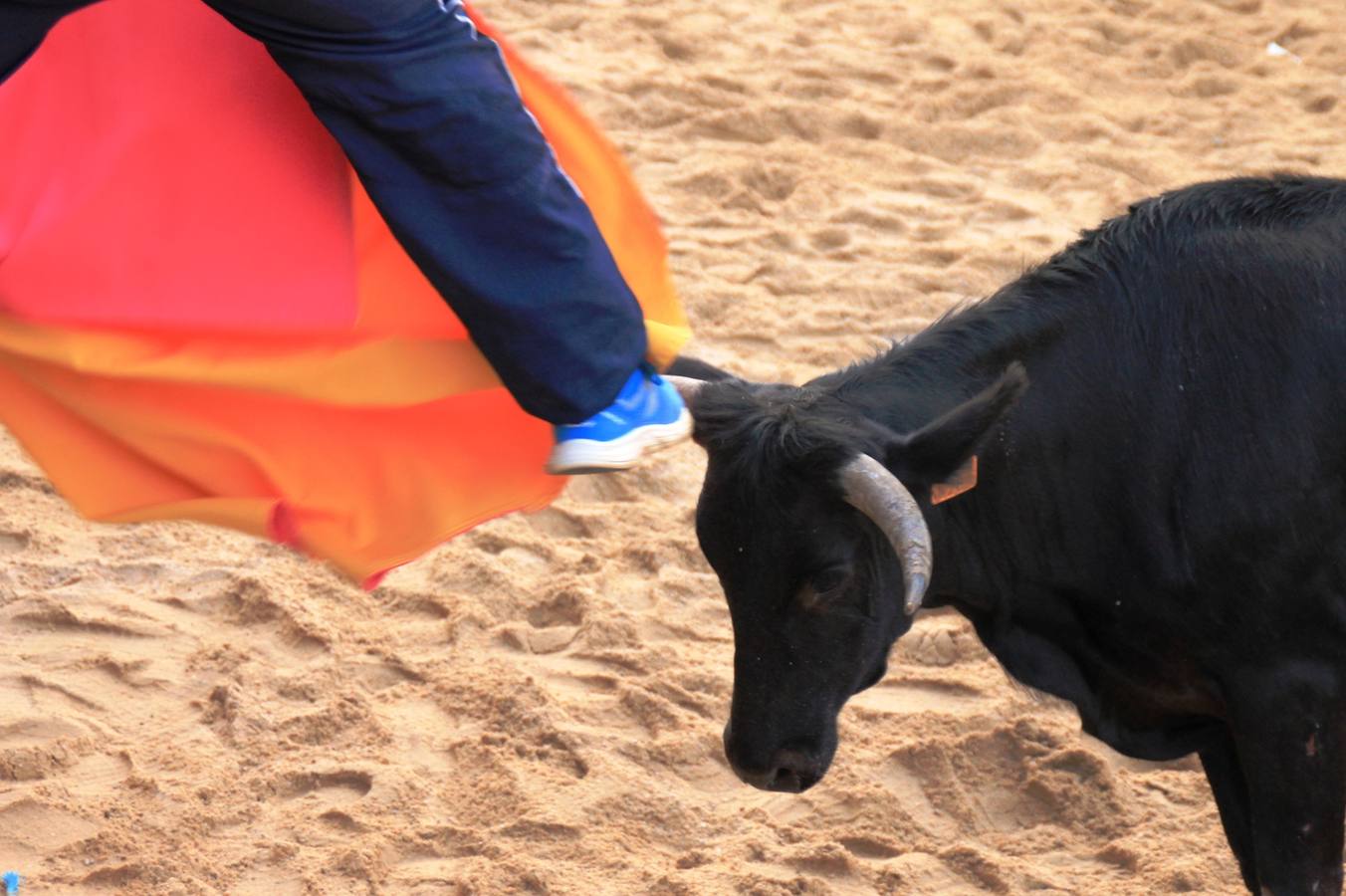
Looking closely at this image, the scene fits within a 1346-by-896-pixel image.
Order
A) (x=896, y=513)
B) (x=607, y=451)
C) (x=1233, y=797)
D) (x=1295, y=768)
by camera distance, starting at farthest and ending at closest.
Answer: (x=1233, y=797)
(x=1295, y=768)
(x=896, y=513)
(x=607, y=451)

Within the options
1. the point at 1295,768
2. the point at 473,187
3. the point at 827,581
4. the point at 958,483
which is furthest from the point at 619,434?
the point at 1295,768

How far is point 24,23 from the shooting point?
8.93ft

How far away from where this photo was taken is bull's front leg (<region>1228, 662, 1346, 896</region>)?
3.33 m

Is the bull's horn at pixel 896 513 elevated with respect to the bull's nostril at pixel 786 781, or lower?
elevated

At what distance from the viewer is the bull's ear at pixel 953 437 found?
3049mm

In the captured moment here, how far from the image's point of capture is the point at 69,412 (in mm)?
3107

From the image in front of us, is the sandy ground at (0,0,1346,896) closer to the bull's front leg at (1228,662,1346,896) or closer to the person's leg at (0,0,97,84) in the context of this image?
the bull's front leg at (1228,662,1346,896)

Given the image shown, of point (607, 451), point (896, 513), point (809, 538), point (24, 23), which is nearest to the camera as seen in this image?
point (24, 23)

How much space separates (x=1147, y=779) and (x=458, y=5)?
8.29ft

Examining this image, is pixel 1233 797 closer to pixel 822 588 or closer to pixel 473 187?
pixel 822 588

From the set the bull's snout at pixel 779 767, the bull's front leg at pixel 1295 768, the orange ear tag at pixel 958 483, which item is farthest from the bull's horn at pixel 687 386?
the bull's front leg at pixel 1295 768

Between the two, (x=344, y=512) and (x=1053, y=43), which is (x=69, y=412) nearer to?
(x=344, y=512)

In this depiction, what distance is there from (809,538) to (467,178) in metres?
0.92

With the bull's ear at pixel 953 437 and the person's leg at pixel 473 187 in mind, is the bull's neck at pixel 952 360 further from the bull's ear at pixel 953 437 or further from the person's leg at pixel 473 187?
the person's leg at pixel 473 187
